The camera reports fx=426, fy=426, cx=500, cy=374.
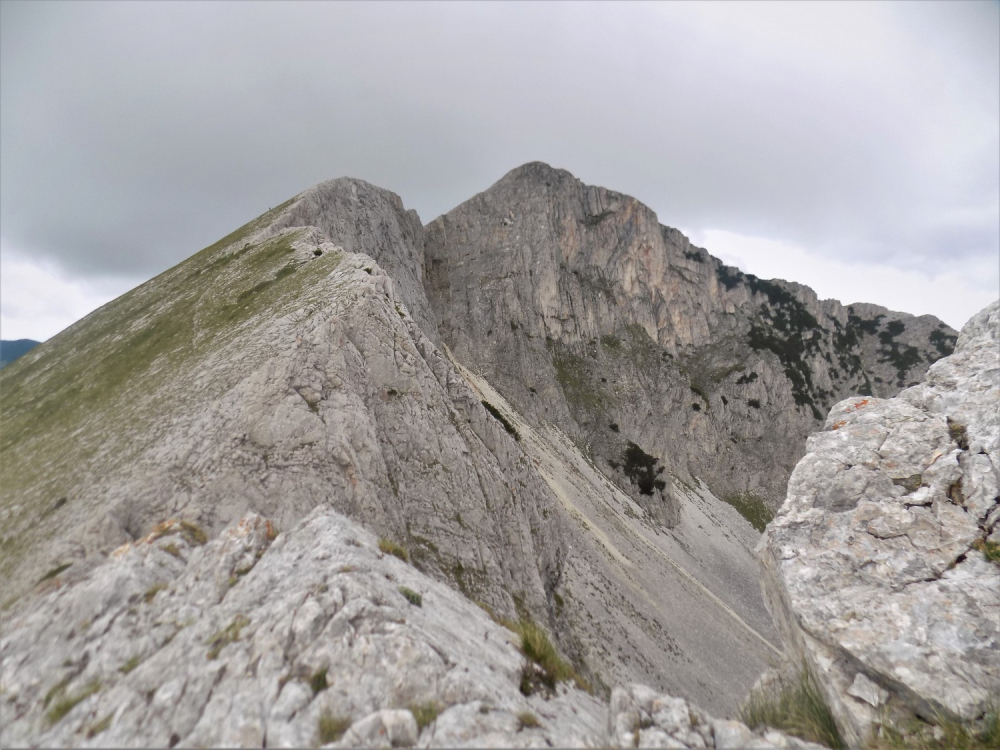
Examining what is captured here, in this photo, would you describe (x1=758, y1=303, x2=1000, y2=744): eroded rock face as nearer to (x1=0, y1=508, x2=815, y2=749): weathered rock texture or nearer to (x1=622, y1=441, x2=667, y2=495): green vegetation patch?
(x1=0, y1=508, x2=815, y2=749): weathered rock texture

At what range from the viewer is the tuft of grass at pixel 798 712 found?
7195 millimetres

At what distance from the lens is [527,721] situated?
635 centimetres

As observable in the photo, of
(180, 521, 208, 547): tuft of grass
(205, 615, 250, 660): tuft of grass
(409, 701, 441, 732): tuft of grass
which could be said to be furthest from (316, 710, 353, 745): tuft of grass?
(180, 521, 208, 547): tuft of grass

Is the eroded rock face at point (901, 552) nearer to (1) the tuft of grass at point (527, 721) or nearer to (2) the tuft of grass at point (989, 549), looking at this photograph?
(2) the tuft of grass at point (989, 549)

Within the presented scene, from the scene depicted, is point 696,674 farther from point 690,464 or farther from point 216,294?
point 690,464

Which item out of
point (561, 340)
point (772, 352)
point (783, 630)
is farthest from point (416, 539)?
point (772, 352)

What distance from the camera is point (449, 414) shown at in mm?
27391

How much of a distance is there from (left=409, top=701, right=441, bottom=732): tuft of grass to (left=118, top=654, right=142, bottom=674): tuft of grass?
532 centimetres

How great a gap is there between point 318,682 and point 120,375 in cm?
3027

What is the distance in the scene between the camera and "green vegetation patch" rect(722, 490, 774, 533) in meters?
101

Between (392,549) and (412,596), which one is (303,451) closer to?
(392,549)

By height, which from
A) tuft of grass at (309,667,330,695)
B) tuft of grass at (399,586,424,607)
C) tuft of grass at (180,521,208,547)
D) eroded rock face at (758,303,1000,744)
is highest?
eroded rock face at (758,303,1000,744)

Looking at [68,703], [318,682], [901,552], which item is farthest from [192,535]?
[901,552]

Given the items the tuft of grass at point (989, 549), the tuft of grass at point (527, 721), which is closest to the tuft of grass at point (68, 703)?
the tuft of grass at point (527, 721)
